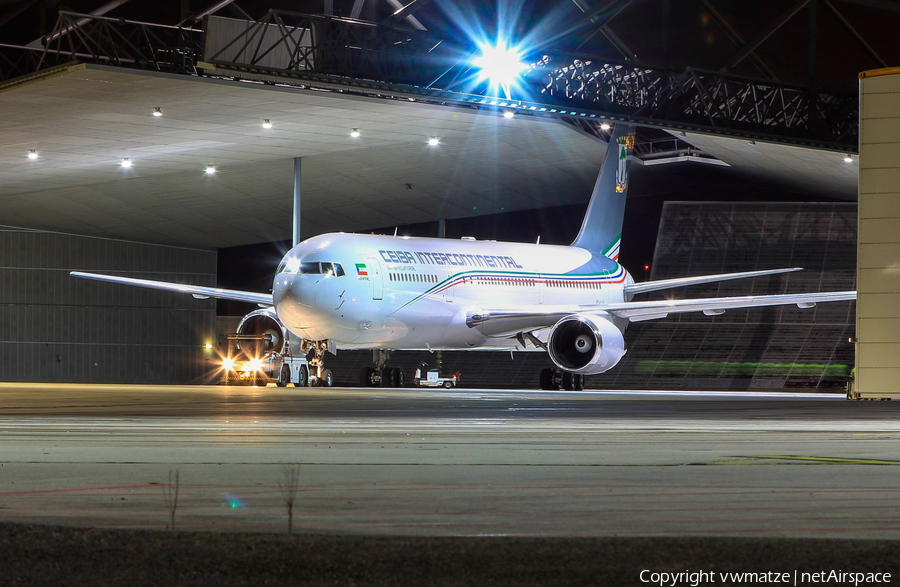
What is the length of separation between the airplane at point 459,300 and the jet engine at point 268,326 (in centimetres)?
6

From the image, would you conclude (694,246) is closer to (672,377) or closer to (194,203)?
(672,377)

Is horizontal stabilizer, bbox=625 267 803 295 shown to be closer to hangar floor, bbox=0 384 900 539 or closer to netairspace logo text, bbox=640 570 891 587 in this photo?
hangar floor, bbox=0 384 900 539

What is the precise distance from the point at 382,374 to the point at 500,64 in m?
10.5

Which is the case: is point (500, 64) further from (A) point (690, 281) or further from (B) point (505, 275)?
(A) point (690, 281)

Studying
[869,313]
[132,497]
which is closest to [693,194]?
[869,313]

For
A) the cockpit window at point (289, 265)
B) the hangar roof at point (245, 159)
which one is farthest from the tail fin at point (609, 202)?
the cockpit window at point (289, 265)

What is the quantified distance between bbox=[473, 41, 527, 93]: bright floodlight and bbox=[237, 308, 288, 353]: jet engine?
10.5 metres

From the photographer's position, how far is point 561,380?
2952 cm

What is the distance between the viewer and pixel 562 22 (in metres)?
23.0

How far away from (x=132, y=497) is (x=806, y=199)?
39.7 metres

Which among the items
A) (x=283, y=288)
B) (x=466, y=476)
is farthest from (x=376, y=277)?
(x=466, y=476)

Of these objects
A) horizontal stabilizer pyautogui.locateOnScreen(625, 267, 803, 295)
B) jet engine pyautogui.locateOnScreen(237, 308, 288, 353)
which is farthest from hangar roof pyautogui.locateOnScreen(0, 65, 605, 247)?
jet engine pyautogui.locateOnScreen(237, 308, 288, 353)

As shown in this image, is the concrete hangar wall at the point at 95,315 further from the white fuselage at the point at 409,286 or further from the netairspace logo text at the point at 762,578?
the netairspace logo text at the point at 762,578

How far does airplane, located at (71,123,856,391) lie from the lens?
981 inches
